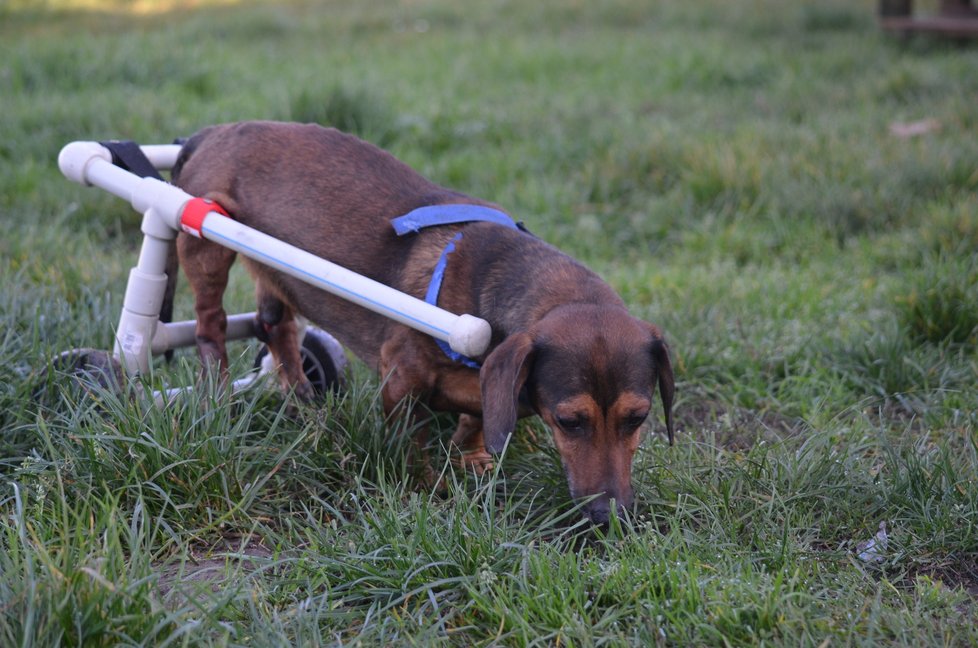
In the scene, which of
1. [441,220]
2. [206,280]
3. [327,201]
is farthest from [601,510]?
[206,280]

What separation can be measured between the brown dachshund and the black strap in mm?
147

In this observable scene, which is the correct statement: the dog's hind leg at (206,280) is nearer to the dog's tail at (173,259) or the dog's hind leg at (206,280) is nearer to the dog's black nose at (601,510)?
the dog's tail at (173,259)

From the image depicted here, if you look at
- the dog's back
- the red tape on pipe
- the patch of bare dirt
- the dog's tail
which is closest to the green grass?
the patch of bare dirt

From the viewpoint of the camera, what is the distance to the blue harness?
11.0 ft

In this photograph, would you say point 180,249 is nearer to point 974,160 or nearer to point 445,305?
point 445,305

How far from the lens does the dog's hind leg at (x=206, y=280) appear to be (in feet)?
12.3

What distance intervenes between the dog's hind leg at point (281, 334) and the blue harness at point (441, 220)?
0.69m

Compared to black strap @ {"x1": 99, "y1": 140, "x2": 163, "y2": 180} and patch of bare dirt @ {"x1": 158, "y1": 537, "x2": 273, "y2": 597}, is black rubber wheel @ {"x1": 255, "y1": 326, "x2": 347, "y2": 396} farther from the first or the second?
patch of bare dirt @ {"x1": 158, "y1": 537, "x2": 273, "y2": 597}

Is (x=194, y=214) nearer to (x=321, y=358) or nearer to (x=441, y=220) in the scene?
(x=441, y=220)

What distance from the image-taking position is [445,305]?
3.40 metres

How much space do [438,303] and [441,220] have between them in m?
0.31

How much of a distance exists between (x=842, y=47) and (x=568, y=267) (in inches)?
293

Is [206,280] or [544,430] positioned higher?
[206,280]

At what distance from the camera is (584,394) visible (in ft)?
9.53
